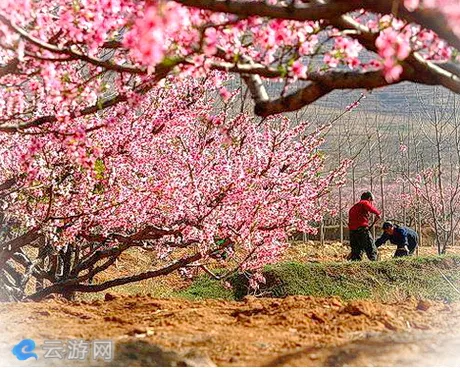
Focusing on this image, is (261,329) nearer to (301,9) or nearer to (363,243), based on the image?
(301,9)

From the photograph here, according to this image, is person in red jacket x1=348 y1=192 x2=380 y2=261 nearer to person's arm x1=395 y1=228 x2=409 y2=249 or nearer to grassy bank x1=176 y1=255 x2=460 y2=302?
person's arm x1=395 y1=228 x2=409 y2=249

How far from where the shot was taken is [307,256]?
1817 cm

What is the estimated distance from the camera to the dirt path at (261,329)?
11.6 ft

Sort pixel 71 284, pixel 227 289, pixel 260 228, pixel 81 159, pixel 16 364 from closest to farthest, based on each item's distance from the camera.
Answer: pixel 16 364
pixel 81 159
pixel 71 284
pixel 260 228
pixel 227 289

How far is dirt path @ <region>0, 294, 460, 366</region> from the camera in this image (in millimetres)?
3525

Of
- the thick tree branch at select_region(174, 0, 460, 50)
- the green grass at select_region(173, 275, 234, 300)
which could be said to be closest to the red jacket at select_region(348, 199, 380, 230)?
the green grass at select_region(173, 275, 234, 300)

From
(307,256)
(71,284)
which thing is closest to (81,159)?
(71,284)

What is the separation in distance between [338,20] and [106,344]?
2.42 metres

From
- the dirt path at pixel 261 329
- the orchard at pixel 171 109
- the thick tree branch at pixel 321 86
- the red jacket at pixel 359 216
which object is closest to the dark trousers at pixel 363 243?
the red jacket at pixel 359 216

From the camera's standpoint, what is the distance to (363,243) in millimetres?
12203

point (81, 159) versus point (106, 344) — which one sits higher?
point (81, 159)

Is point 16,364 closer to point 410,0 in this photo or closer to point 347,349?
point 347,349

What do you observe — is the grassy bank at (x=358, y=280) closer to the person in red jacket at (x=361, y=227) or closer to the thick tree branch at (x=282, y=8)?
the person in red jacket at (x=361, y=227)

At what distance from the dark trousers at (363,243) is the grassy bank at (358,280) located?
140 centimetres
